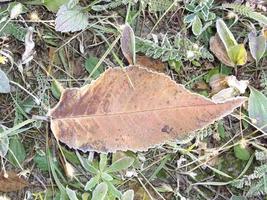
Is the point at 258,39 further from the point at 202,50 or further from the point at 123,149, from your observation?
the point at 123,149

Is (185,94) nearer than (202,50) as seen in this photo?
Yes

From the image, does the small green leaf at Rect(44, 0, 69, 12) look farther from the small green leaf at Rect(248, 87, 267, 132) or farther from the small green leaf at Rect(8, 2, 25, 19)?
the small green leaf at Rect(248, 87, 267, 132)

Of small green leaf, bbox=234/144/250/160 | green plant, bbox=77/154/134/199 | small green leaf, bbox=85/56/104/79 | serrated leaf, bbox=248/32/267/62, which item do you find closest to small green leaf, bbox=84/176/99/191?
green plant, bbox=77/154/134/199

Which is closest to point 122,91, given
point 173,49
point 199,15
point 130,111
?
point 130,111

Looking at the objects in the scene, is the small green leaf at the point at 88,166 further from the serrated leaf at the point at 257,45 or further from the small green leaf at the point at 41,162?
the serrated leaf at the point at 257,45

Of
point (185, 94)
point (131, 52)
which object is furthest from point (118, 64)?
point (185, 94)
